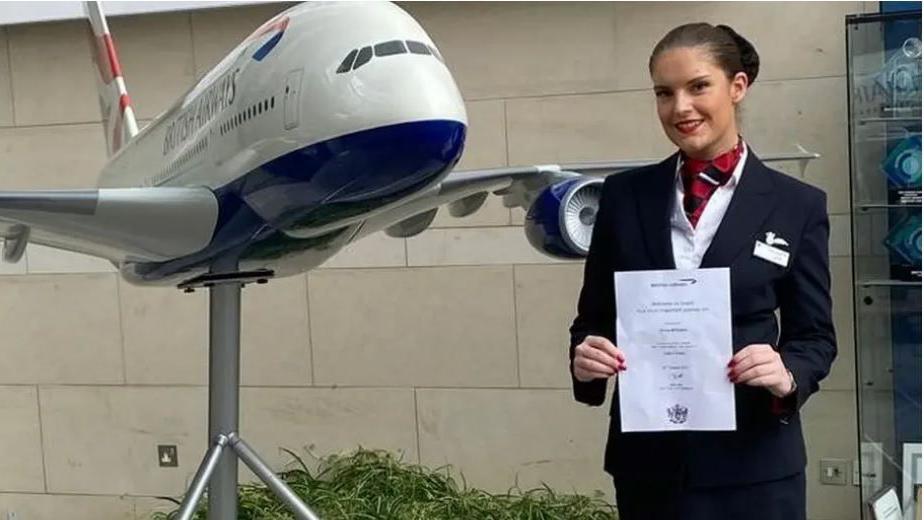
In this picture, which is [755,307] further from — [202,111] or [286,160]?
[202,111]

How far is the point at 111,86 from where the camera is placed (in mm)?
4211

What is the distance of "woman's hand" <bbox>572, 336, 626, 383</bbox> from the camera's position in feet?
5.75

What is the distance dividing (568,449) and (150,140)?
255 cm

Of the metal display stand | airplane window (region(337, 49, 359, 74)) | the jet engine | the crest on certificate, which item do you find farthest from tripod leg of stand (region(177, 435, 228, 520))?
the crest on certificate

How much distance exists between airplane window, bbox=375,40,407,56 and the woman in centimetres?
75

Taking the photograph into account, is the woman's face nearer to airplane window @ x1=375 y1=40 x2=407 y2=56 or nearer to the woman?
the woman

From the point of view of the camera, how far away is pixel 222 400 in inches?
126

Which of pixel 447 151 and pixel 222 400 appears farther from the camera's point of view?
pixel 222 400

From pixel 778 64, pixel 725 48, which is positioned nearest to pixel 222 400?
pixel 725 48

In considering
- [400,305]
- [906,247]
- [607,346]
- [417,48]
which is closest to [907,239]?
[906,247]

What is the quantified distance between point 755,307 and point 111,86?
3235 millimetres

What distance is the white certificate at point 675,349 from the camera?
1734 mm

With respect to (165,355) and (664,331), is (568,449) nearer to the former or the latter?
(165,355)

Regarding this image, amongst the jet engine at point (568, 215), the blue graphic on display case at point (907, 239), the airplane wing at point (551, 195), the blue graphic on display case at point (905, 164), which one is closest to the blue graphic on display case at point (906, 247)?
the blue graphic on display case at point (907, 239)
